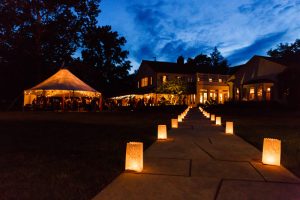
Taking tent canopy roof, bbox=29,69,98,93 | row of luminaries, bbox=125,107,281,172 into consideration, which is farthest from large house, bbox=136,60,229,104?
row of luminaries, bbox=125,107,281,172

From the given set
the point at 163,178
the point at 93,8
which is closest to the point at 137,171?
the point at 163,178

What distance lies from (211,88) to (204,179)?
43.8 meters

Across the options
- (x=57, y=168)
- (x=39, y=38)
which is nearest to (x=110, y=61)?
(x=39, y=38)

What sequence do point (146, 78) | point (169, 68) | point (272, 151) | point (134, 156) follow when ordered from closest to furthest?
1. point (134, 156)
2. point (272, 151)
3. point (169, 68)
4. point (146, 78)

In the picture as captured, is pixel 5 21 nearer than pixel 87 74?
Yes

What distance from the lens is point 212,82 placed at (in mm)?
47344

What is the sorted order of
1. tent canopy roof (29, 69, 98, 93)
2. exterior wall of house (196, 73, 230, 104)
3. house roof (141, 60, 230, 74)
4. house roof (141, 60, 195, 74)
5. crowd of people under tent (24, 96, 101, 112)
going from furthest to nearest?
exterior wall of house (196, 73, 230, 104), house roof (141, 60, 230, 74), house roof (141, 60, 195, 74), crowd of people under tent (24, 96, 101, 112), tent canopy roof (29, 69, 98, 93)

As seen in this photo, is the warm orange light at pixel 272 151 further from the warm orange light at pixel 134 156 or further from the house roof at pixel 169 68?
the house roof at pixel 169 68

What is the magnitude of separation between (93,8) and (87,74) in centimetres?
855

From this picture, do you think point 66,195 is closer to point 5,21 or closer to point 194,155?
point 194,155

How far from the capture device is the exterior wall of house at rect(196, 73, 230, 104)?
152 ft

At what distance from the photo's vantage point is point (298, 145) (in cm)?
777

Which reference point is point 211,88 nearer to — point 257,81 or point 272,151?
point 257,81

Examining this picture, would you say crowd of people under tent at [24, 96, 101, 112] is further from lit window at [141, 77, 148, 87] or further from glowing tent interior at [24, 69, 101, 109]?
lit window at [141, 77, 148, 87]
